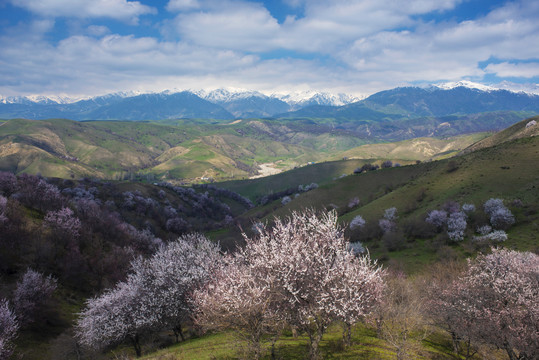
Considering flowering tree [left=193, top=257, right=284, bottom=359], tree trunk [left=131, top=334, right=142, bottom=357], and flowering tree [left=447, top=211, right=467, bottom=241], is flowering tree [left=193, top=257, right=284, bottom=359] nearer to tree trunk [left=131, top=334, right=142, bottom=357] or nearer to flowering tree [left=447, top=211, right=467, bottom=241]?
tree trunk [left=131, top=334, right=142, bottom=357]

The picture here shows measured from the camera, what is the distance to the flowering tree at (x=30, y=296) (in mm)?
43469

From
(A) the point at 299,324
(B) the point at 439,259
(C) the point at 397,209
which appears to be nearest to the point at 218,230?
(C) the point at 397,209

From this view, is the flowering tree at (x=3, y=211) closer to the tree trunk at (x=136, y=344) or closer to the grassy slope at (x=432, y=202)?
the tree trunk at (x=136, y=344)

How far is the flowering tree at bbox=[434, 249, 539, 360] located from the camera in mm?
20688

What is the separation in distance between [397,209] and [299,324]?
283ft

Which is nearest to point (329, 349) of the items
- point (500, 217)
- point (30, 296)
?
point (30, 296)

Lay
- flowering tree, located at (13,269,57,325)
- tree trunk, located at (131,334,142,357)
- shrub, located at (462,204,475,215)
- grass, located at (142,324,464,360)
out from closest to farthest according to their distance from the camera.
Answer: grass, located at (142,324,464,360), tree trunk, located at (131,334,142,357), flowering tree, located at (13,269,57,325), shrub, located at (462,204,475,215)

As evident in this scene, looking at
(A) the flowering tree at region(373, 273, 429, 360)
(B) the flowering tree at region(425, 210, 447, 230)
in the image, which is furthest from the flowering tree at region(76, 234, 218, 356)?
(B) the flowering tree at region(425, 210, 447, 230)

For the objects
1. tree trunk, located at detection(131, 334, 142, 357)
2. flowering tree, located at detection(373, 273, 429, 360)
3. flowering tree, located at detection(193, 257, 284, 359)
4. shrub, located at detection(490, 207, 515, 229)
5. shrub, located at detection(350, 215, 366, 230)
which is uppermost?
flowering tree, located at detection(193, 257, 284, 359)

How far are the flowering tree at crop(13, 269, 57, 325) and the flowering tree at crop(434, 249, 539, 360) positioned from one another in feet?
180

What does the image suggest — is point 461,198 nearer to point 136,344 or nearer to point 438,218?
point 438,218

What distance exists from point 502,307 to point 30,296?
6201cm

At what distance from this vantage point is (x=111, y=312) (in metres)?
37.4

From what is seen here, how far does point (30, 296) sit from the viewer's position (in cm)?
4600
